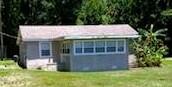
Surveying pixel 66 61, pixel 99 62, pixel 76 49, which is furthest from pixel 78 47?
pixel 99 62

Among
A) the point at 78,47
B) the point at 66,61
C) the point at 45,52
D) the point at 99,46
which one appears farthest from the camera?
the point at 45,52

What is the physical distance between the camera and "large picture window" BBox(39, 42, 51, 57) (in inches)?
1683

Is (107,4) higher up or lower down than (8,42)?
higher up

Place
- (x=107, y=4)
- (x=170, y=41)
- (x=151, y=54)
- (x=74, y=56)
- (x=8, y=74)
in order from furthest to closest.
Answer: (x=107, y=4) → (x=170, y=41) → (x=151, y=54) → (x=74, y=56) → (x=8, y=74)

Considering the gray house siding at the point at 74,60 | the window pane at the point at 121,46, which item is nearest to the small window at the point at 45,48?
the gray house siding at the point at 74,60

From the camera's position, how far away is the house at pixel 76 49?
40.2 meters

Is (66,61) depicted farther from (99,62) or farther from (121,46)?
(121,46)

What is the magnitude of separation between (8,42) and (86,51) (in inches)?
1012

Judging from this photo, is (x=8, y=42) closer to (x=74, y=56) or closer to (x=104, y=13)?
(x=104, y=13)

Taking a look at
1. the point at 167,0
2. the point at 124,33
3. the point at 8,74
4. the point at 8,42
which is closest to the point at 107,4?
→ the point at 167,0

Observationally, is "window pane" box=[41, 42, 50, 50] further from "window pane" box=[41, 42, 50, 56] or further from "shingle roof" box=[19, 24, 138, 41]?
"shingle roof" box=[19, 24, 138, 41]

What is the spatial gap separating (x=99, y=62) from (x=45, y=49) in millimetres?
5353

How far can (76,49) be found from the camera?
40.3 metres

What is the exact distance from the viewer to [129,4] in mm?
66812
